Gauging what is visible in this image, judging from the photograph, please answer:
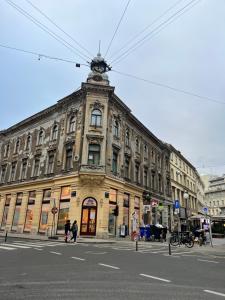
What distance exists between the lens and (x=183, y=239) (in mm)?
21094

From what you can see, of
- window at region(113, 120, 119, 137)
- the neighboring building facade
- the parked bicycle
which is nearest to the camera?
the parked bicycle

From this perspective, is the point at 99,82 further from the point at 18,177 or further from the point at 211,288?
the point at 211,288

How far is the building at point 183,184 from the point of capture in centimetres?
4775

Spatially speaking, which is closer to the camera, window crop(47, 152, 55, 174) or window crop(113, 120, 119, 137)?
window crop(113, 120, 119, 137)

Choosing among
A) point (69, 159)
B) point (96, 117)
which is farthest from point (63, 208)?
point (96, 117)

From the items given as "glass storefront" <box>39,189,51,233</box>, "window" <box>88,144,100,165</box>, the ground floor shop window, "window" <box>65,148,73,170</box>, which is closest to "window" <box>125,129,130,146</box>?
"window" <box>88,144,100,165</box>

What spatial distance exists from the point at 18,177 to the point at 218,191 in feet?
272

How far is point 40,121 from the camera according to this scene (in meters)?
35.2

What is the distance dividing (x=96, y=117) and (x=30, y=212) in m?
13.1

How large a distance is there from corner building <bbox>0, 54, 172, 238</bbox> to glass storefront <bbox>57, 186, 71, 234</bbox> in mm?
94

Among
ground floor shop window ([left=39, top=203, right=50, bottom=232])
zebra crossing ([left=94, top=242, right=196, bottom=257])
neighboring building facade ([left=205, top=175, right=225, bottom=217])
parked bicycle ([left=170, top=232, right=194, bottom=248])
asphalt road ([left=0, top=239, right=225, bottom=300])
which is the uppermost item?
neighboring building facade ([left=205, top=175, right=225, bottom=217])

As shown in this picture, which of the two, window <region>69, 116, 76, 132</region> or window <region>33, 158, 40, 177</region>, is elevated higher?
window <region>69, 116, 76, 132</region>

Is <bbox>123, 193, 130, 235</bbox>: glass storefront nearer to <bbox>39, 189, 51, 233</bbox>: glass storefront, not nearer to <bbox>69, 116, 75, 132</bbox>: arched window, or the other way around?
<bbox>39, 189, 51, 233</bbox>: glass storefront

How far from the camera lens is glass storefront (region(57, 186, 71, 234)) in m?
27.0
